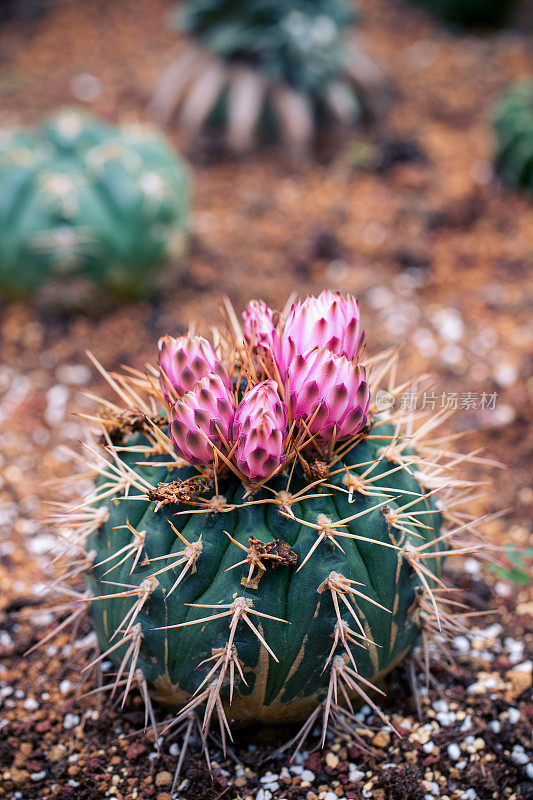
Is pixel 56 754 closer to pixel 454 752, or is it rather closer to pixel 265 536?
pixel 265 536

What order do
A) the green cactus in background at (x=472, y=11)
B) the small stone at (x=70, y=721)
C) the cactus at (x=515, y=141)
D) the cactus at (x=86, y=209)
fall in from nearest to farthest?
1. the small stone at (x=70, y=721)
2. the cactus at (x=86, y=209)
3. the cactus at (x=515, y=141)
4. the green cactus in background at (x=472, y=11)

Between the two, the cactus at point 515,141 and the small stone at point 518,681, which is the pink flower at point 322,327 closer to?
the small stone at point 518,681

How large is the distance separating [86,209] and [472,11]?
4.77 m

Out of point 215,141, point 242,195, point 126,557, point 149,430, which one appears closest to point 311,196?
point 242,195

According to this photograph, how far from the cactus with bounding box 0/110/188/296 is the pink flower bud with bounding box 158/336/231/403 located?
79.8 inches

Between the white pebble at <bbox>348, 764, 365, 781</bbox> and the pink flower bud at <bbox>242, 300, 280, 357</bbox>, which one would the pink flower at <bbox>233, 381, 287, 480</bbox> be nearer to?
the pink flower bud at <bbox>242, 300, 280, 357</bbox>

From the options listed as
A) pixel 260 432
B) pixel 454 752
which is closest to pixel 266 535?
pixel 260 432

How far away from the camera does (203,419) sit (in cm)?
165

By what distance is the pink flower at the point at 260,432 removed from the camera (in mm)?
1589

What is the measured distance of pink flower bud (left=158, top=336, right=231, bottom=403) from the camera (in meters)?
1.73

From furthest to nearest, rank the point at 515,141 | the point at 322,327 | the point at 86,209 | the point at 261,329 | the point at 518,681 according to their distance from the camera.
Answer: the point at 515,141
the point at 86,209
the point at 518,681
the point at 261,329
the point at 322,327

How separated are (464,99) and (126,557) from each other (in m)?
5.17

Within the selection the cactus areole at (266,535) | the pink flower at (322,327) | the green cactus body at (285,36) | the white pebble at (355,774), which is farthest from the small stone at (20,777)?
the green cactus body at (285,36)

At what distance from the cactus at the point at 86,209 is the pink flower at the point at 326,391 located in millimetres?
2213
